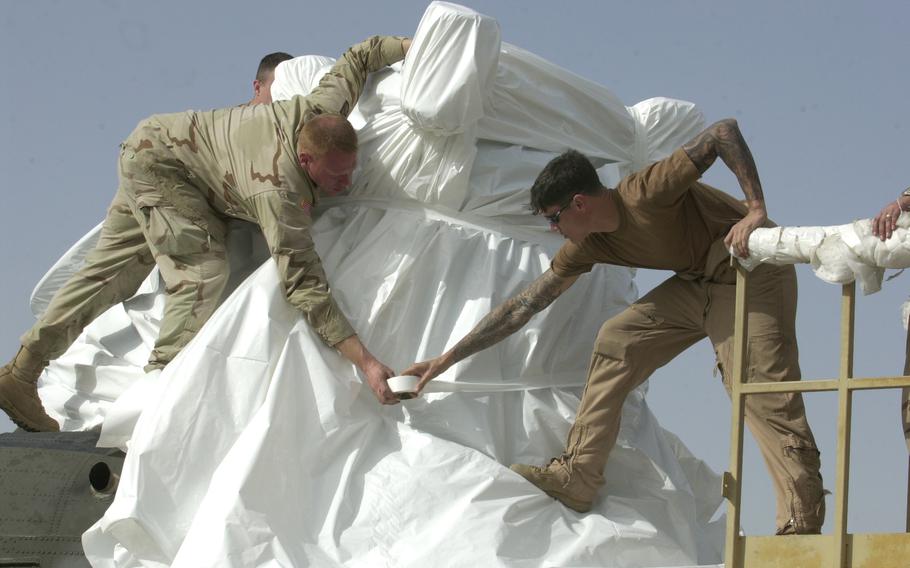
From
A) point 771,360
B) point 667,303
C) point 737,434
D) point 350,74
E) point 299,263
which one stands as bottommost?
point 737,434

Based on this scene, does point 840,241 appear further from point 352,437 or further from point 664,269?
point 352,437

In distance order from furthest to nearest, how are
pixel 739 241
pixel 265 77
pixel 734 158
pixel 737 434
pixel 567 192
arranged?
pixel 265 77
pixel 567 192
pixel 734 158
pixel 739 241
pixel 737 434

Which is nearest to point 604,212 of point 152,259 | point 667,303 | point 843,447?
point 667,303

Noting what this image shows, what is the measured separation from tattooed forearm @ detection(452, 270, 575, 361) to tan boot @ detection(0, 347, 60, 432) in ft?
6.94

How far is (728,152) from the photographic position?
5.02 metres

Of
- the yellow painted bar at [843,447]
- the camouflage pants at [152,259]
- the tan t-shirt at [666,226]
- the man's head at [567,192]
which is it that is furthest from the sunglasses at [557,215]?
the camouflage pants at [152,259]

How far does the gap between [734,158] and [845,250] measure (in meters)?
0.93

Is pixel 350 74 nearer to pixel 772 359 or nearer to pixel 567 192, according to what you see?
pixel 567 192

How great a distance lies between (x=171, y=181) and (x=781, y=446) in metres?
2.86

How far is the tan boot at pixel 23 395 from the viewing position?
256 inches

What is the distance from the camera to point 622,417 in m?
6.05

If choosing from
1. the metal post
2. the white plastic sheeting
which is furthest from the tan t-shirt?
the metal post

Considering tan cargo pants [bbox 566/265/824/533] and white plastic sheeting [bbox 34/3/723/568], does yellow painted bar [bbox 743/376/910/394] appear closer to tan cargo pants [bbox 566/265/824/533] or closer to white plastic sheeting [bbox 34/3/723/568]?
tan cargo pants [bbox 566/265/824/533]

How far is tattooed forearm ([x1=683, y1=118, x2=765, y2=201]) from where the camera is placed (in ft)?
16.2
